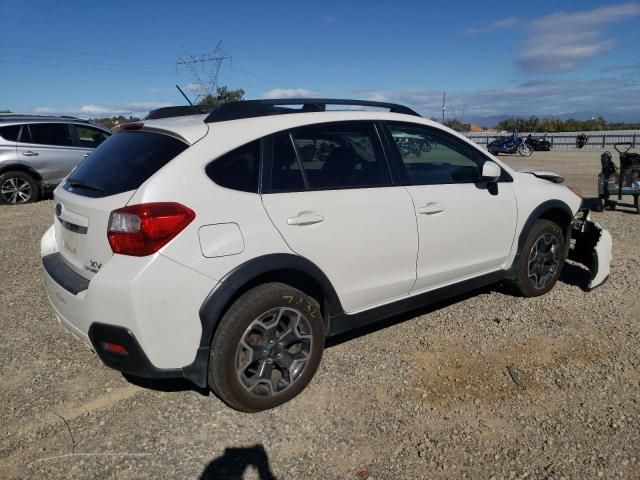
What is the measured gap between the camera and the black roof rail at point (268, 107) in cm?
315

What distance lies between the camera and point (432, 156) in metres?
4.11

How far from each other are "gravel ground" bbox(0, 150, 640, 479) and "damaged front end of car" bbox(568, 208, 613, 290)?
1.70 ft

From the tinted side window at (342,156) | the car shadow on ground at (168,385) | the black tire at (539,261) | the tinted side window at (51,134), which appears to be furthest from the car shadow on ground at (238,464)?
the tinted side window at (51,134)

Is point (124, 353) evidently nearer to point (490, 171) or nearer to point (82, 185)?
point (82, 185)

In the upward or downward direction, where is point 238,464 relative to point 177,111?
downward

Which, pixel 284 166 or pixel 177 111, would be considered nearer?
pixel 284 166

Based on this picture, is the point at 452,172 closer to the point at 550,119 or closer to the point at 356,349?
the point at 356,349

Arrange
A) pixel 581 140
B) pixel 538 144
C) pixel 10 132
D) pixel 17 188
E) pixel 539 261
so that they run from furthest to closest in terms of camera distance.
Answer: pixel 581 140 → pixel 538 144 → pixel 17 188 → pixel 10 132 → pixel 539 261

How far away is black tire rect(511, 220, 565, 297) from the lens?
452cm

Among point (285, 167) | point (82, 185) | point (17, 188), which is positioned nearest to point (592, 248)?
point (285, 167)

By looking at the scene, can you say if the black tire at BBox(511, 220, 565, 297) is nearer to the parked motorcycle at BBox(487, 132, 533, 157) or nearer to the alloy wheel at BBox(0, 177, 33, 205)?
the alloy wheel at BBox(0, 177, 33, 205)

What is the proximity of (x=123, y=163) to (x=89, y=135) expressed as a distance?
382 inches

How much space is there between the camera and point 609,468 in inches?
101

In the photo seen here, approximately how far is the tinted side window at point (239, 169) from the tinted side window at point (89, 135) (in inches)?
380
